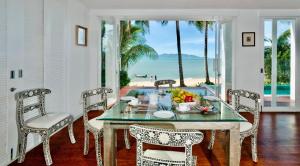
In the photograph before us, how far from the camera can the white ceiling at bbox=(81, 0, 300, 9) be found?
564 cm

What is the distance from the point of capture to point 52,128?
3293 millimetres

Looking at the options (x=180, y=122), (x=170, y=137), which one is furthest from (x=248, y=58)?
(x=170, y=137)

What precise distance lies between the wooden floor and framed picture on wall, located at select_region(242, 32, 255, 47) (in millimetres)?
2259

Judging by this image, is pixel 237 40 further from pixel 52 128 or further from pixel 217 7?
pixel 52 128

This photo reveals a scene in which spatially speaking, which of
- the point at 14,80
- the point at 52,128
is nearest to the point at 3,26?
the point at 14,80

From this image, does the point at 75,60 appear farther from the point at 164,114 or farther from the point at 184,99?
the point at 164,114

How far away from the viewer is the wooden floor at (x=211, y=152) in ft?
11.0

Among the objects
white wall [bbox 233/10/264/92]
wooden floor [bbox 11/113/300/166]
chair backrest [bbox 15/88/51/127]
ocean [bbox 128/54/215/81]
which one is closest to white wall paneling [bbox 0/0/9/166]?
chair backrest [bbox 15/88/51/127]

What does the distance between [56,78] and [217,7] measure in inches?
146

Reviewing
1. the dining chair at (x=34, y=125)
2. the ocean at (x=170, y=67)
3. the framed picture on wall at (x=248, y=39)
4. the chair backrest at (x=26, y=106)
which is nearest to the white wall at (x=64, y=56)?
the chair backrest at (x=26, y=106)

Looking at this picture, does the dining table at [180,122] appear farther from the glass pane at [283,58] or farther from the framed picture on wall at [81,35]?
the glass pane at [283,58]

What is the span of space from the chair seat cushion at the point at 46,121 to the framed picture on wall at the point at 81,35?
2257 millimetres

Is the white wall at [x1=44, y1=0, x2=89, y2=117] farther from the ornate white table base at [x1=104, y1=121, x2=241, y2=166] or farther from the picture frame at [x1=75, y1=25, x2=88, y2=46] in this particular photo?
the ornate white table base at [x1=104, y1=121, x2=241, y2=166]

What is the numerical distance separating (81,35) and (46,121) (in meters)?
2.78
